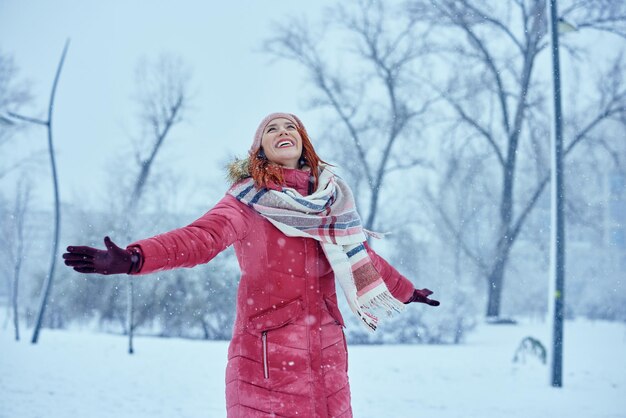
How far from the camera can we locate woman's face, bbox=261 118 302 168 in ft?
7.36

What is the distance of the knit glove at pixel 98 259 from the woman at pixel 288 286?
29cm

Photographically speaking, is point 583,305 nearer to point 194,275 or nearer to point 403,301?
point 194,275

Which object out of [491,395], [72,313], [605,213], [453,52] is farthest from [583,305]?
[72,313]

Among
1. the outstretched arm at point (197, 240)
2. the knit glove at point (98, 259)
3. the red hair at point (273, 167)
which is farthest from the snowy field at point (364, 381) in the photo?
the knit glove at point (98, 259)

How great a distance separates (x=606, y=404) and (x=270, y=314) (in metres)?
4.47

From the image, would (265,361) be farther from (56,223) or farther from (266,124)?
(56,223)

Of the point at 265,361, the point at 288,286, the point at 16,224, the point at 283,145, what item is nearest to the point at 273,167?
the point at 283,145

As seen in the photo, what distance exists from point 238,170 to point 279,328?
608 mm

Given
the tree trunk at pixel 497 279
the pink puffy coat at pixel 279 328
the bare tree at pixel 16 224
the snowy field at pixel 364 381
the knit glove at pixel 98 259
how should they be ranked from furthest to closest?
the tree trunk at pixel 497 279
the bare tree at pixel 16 224
the snowy field at pixel 364 381
the pink puffy coat at pixel 279 328
the knit glove at pixel 98 259

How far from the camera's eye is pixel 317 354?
6.52 feet

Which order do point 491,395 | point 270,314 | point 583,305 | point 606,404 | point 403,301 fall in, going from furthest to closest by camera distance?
point 583,305 < point 491,395 < point 606,404 < point 403,301 < point 270,314

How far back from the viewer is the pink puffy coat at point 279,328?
194 cm

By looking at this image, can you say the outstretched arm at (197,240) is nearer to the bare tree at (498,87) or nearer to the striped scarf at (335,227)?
the striped scarf at (335,227)

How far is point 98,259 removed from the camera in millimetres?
1506
